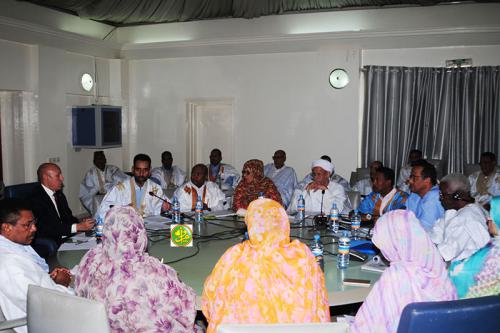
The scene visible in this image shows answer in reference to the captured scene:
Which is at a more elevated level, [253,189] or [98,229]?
[253,189]

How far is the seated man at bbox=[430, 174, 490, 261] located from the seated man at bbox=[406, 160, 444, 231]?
1.48ft

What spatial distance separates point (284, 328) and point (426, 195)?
256cm

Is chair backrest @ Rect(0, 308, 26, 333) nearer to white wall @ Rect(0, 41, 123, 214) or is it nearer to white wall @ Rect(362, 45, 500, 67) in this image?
white wall @ Rect(0, 41, 123, 214)

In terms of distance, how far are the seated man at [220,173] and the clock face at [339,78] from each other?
2011mm

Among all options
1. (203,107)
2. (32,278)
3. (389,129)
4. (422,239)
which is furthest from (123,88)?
(422,239)

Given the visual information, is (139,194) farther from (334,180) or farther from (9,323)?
(9,323)

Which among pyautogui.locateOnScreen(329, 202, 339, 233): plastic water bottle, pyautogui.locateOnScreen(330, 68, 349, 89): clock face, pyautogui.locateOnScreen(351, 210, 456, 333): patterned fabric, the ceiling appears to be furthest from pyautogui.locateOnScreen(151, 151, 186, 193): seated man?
pyautogui.locateOnScreen(351, 210, 456, 333): patterned fabric

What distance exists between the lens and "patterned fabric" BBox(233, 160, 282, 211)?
15.1 feet

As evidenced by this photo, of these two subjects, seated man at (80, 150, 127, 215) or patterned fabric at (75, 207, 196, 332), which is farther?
seated man at (80, 150, 127, 215)

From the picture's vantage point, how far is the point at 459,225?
9.66 ft

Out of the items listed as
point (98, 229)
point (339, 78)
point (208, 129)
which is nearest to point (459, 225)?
point (98, 229)

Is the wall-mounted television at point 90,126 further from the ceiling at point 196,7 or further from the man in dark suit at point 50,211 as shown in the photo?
the man in dark suit at point 50,211

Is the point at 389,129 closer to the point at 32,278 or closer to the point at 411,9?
the point at 411,9

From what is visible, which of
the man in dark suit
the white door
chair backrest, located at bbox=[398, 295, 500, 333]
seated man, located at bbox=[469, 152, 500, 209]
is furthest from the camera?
the white door
